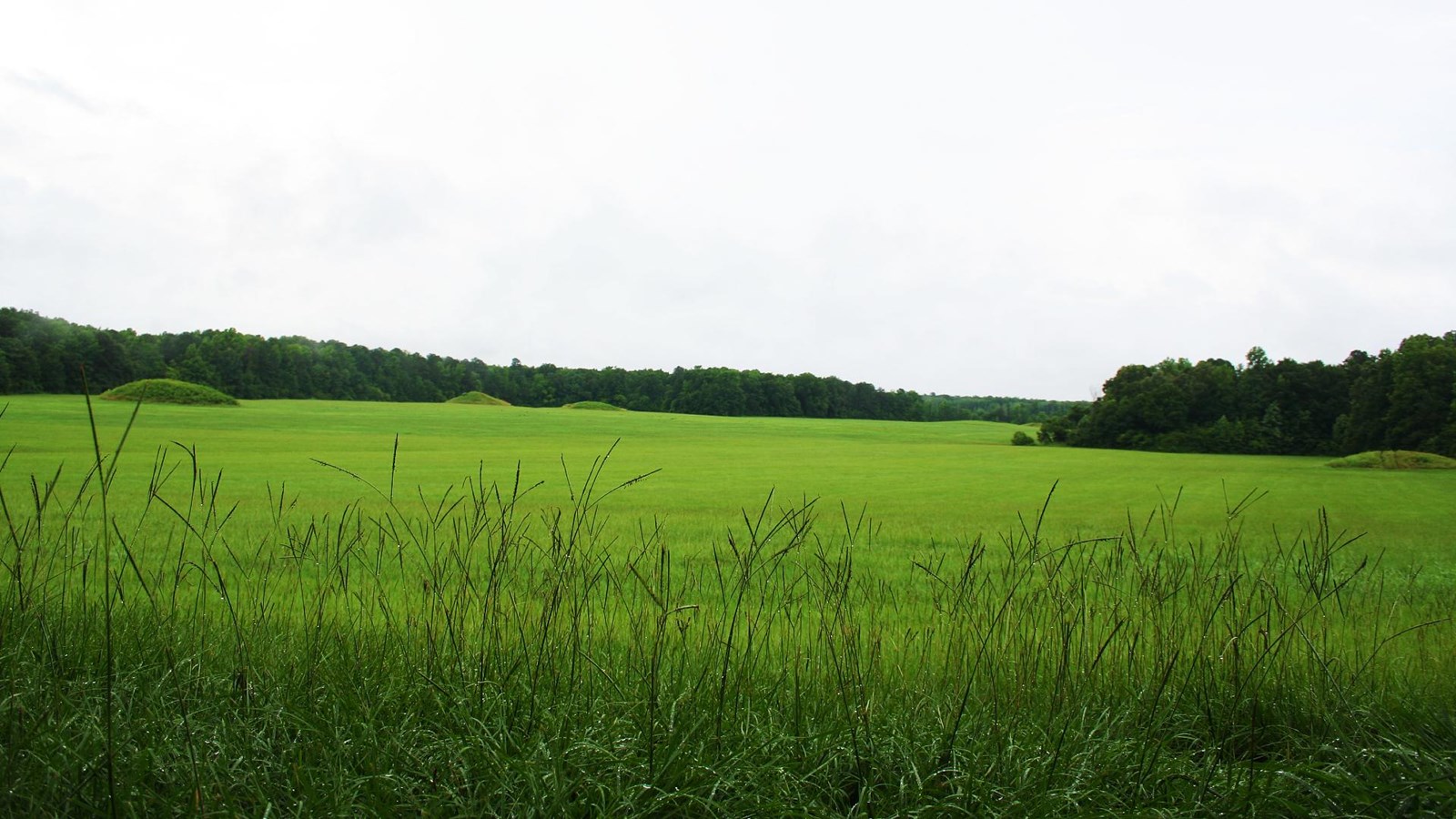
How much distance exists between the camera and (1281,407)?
56.5 meters

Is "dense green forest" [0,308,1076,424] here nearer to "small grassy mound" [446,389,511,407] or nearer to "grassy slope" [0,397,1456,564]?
"small grassy mound" [446,389,511,407]

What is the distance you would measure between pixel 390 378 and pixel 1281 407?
70.8 m

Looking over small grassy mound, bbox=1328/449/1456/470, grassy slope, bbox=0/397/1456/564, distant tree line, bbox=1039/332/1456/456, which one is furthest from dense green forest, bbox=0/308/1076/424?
small grassy mound, bbox=1328/449/1456/470

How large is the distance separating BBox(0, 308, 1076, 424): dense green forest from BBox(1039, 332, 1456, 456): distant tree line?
949 cm

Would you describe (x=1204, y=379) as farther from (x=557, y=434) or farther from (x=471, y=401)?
(x=471, y=401)

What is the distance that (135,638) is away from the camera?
3834 mm

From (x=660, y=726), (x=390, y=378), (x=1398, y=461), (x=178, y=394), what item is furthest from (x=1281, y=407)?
(x=178, y=394)

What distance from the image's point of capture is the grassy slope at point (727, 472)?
1603 centimetres

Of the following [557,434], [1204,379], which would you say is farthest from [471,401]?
[1204,379]

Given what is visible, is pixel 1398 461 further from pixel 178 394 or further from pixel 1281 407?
pixel 178 394

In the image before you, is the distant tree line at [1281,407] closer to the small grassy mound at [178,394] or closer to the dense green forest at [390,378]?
the dense green forest at [390,378]

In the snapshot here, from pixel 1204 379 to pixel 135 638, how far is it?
2762 inches

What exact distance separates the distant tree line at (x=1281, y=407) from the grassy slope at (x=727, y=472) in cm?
Result: 658

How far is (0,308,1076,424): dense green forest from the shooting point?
42.8 meters
